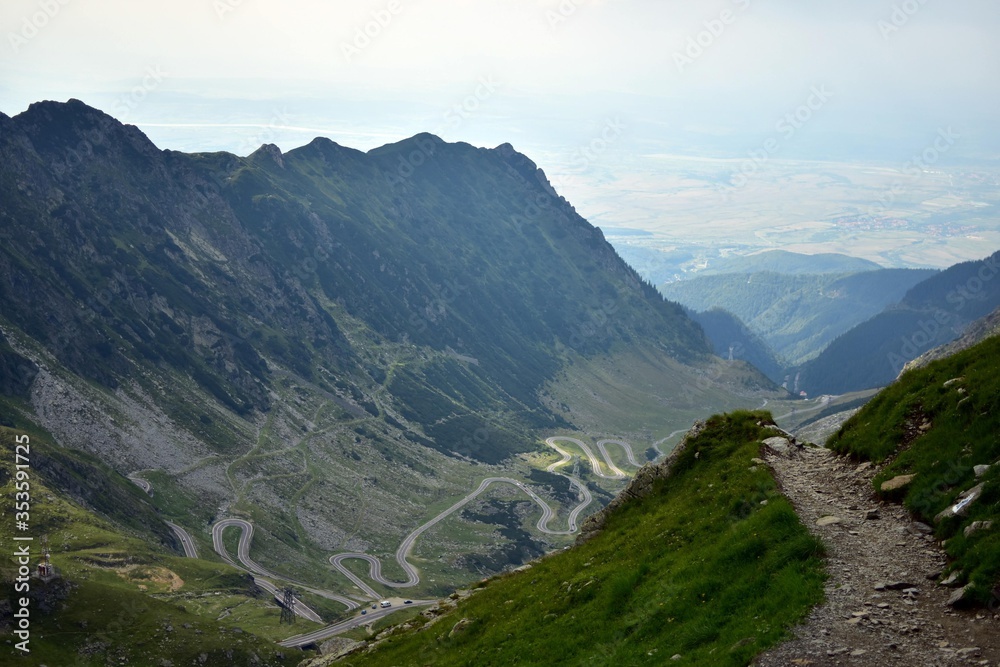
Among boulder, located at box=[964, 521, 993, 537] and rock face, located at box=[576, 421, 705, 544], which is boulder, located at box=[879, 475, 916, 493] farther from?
rock face, located at box=[576, 421, 705, 544]

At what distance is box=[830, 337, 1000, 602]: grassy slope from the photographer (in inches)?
981

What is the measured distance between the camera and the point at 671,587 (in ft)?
99.7

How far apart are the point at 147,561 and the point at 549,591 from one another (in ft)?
409

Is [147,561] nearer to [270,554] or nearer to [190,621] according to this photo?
[190,621]

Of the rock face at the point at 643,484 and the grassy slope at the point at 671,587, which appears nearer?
the grassy slope at the point at 671,587

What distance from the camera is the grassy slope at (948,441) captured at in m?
24.9

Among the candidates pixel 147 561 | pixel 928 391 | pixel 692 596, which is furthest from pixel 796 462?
pixel 147 561

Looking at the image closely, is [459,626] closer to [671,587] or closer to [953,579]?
[671,587]

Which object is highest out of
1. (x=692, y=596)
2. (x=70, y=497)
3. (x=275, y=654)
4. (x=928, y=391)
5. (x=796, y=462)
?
(x=928, y=391)

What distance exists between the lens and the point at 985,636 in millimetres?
21703

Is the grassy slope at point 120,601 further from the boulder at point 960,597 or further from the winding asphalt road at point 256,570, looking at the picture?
the boulder at point 960,597

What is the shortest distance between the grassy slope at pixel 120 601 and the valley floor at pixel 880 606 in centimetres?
9126

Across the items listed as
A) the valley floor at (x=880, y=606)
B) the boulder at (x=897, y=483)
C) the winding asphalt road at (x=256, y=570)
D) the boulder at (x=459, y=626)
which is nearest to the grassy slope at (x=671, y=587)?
the boulder at (x=459, y=626)

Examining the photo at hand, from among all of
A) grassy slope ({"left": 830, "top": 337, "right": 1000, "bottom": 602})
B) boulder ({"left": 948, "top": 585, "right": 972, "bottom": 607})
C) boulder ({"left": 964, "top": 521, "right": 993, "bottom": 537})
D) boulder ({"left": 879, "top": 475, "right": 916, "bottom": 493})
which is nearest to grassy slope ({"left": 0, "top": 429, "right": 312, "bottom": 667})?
grassy slope ({"left": 830, "top": 337, "right": 1000, "bottom": 602})
